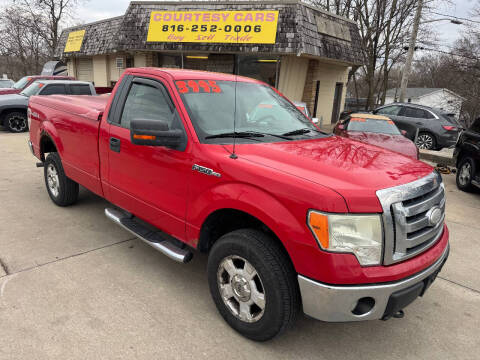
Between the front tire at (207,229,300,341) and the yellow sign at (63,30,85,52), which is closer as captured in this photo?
the front tire at (207,229,300,341)

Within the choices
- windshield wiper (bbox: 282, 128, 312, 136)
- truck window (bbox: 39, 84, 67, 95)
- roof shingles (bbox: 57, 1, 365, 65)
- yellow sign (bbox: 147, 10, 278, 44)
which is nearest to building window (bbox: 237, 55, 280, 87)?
yellow sign (bbox: 147, 10, 278, 44)

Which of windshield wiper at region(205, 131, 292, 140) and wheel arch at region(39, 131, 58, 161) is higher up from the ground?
windshield wiper at region(205, 131, 292, 140)

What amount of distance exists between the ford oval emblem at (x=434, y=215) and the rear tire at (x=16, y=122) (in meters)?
13.0

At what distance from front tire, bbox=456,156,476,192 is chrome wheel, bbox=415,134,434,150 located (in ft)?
17.4

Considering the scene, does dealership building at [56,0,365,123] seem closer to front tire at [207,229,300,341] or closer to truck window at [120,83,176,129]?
truck window at [120,83,176,129]

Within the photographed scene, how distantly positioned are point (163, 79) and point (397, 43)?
3068 centimetres

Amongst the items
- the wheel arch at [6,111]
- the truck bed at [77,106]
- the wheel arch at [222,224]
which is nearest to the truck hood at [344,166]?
the wheel arch at [222,224]

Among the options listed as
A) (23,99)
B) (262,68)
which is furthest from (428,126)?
(23,99)

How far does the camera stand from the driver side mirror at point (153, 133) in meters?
2.54

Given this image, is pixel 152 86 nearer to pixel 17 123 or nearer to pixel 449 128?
pixel 17 123

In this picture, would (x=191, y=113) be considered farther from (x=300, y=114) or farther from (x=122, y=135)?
→ (x=300, y=114)

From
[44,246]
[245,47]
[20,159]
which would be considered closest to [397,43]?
[245,47]

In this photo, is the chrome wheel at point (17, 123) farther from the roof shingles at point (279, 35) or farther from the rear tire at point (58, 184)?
the rear tire at point (58, 184)

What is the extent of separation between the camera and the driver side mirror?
2541mm
